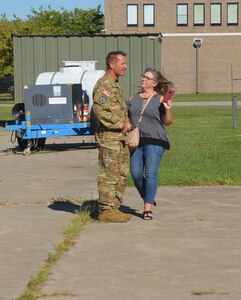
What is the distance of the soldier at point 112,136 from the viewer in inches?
400

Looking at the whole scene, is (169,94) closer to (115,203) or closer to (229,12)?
(115,203)

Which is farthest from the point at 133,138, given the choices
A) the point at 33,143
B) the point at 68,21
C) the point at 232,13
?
the point at 68,21

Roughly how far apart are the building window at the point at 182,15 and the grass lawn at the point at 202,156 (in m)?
51.9

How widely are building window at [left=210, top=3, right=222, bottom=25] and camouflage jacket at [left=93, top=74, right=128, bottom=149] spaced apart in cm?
7226

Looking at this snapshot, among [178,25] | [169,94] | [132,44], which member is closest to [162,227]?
[169,94]

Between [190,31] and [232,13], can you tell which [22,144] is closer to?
[190,31]

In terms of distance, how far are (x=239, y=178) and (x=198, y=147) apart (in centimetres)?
632

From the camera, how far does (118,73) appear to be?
33.7ft

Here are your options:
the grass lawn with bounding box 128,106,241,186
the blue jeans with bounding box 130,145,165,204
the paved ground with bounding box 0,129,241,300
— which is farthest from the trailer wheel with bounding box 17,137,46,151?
the blue jeans with bounding box 130,145,165,204

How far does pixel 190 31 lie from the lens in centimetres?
8138

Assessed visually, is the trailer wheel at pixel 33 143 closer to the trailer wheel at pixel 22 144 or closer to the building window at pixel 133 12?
the trailer wheel at pixel 22 144

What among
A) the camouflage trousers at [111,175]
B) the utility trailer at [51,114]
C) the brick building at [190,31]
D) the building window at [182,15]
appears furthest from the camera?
the building window at [182,15]

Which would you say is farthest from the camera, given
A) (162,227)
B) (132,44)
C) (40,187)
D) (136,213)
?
(132,44)

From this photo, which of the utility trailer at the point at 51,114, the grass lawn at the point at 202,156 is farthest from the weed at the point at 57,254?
the utility trailer at the point at 51,114
